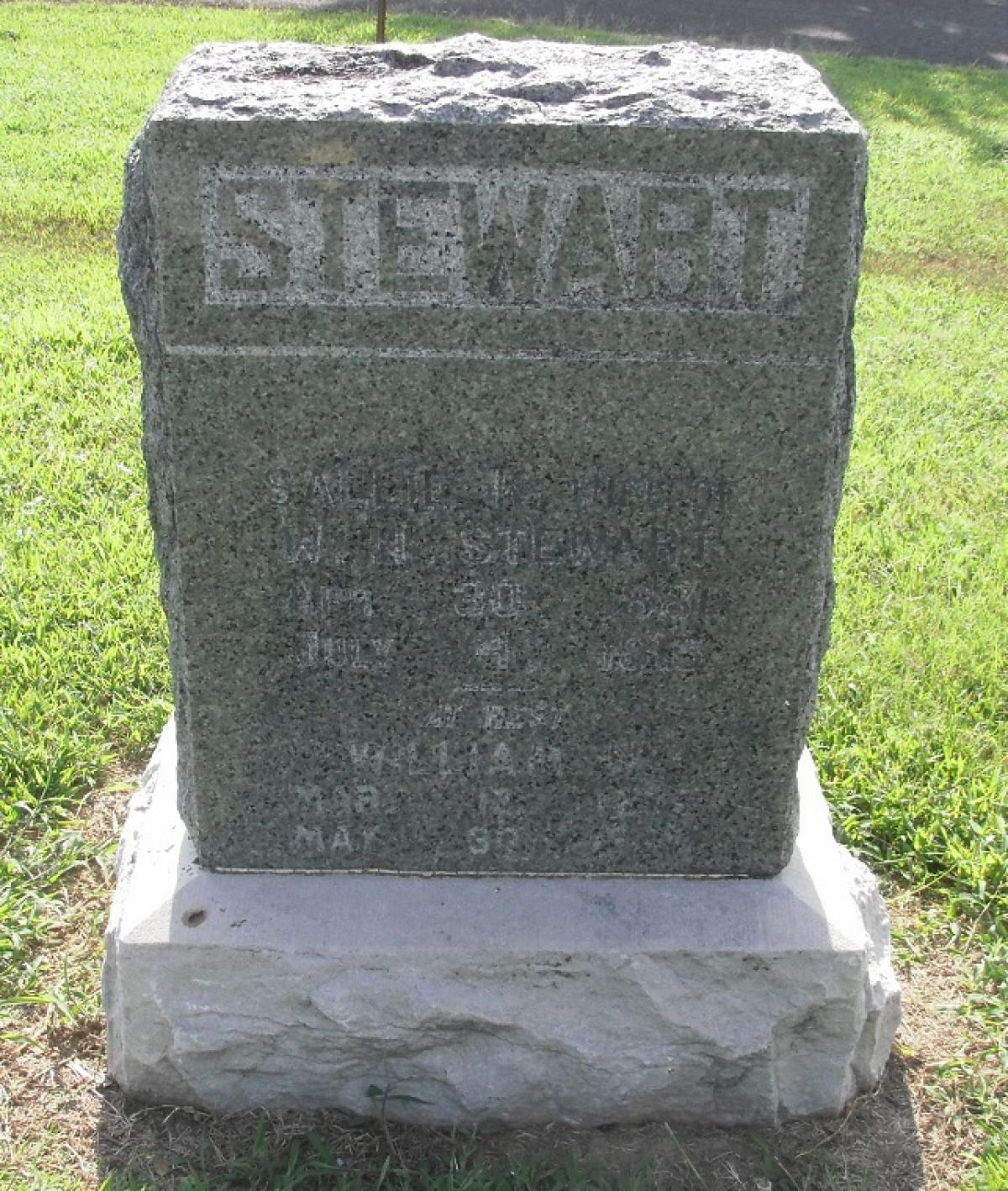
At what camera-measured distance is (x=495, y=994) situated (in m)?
2.21

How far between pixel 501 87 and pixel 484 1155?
1683mm

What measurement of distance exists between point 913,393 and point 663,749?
320 centimetres

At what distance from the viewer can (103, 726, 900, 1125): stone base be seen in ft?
7.22

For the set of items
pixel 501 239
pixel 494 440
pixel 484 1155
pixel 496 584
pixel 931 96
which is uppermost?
pixel 501 239

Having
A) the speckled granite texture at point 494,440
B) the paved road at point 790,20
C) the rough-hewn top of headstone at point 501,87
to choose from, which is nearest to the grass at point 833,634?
the speckled granite texture at point 494,440

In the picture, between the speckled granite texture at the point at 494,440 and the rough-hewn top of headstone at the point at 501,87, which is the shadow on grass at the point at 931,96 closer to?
the rough-hewn top of headstone at the point at 501,87

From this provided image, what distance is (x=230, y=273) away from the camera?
188 centimetres

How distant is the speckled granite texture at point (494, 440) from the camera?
6.07 ft

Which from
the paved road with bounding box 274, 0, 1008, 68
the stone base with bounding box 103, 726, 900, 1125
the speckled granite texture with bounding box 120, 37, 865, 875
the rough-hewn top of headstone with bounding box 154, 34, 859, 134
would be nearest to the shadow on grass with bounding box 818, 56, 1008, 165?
the paved road with bounding box 274, 0, 1008, 68

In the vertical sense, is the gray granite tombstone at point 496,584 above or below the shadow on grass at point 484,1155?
above

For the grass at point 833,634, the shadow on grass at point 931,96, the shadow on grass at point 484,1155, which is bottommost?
the shadow on grass at point 484,1155

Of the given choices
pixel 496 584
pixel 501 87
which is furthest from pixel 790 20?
pixel 496 584

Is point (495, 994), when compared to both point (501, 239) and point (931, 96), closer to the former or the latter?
point (501, 239)

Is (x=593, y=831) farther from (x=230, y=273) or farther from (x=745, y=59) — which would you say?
(x=745, y=59)
